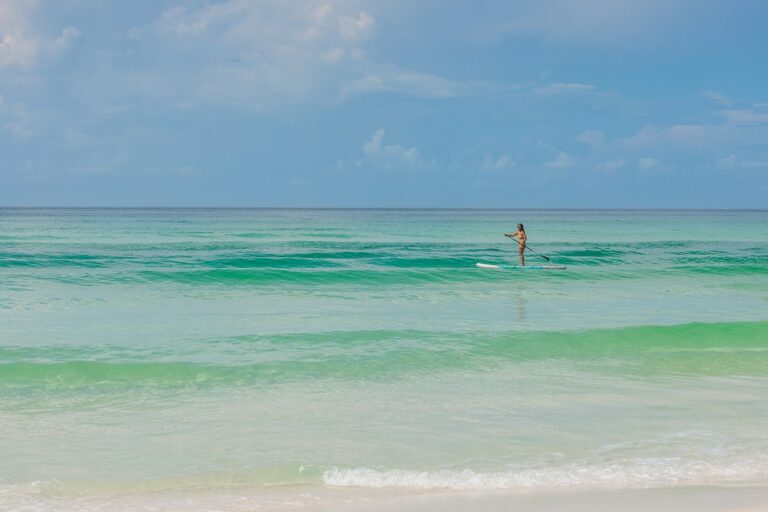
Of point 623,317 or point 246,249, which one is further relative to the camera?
point 246,249

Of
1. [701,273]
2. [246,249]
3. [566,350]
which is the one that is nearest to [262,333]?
[566,350]

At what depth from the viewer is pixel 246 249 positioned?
40312mm

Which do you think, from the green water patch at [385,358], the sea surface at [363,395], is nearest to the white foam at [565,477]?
the sea surface at [363,395]

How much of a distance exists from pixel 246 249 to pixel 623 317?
88.3 feet

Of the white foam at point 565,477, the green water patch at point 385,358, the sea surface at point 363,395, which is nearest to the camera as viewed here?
the white foam at point 565,477

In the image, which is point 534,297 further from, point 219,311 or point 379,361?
point 379,361

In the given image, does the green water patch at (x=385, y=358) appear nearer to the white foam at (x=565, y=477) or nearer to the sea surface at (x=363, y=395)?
the sea surface at (x=363, y=395)

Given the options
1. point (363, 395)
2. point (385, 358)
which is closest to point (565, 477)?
point (363, 395)

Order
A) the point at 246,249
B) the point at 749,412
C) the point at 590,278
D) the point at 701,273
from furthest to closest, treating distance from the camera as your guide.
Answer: the point at 246,249 → the point at 701,273 → the point at 590,278 → the point at 749,412

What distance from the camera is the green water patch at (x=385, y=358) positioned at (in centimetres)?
1010

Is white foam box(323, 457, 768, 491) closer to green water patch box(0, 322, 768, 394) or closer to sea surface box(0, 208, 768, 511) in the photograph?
sea surface box(0, 208, 768, 511)

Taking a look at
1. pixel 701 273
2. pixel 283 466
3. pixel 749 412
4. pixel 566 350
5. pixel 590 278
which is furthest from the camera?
pixel 701 273

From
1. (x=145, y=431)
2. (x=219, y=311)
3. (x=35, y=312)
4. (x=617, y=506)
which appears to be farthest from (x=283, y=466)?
(x=35, y=312)

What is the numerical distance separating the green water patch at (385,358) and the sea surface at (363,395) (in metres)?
0.06
